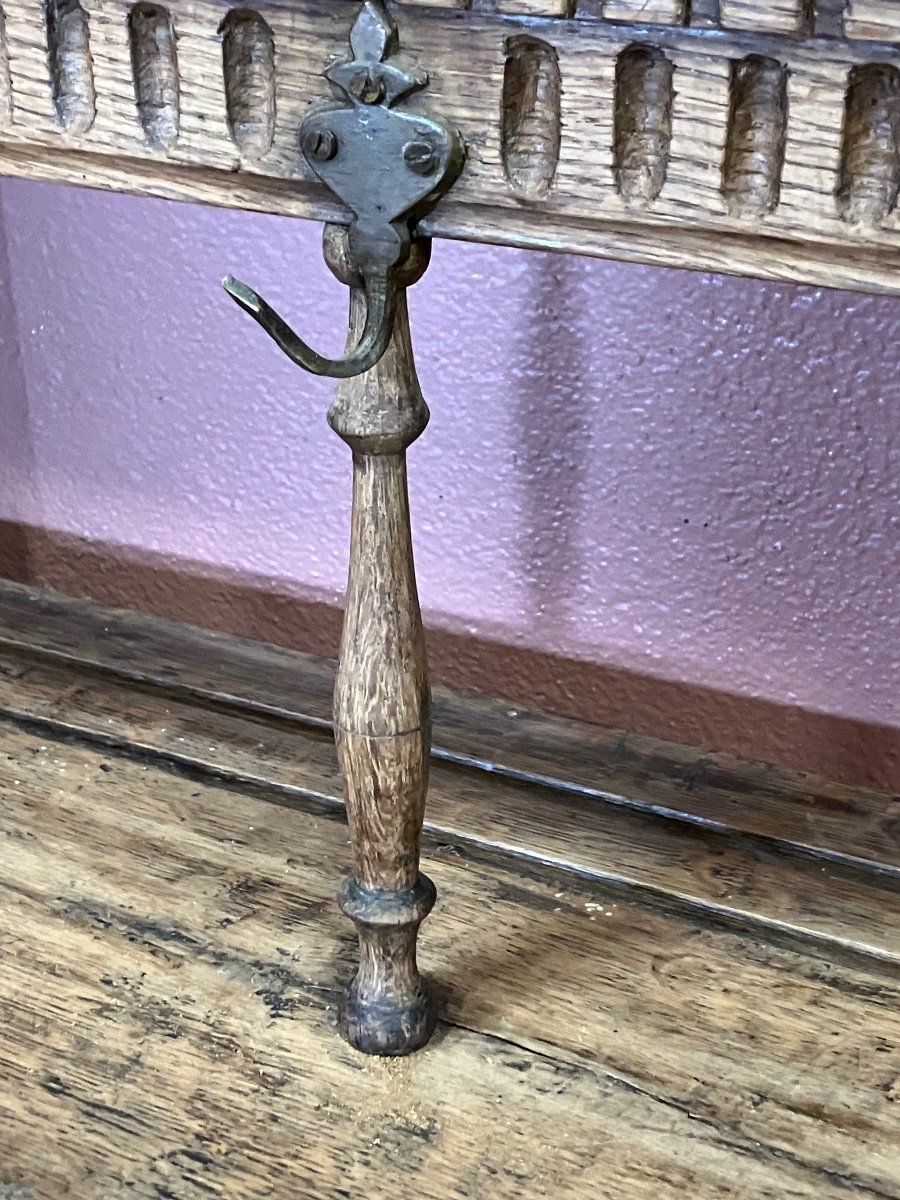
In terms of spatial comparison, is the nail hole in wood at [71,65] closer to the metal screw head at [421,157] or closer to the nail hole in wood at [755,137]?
the metal screw head at [421,157]

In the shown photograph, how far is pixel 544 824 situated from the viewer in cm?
83

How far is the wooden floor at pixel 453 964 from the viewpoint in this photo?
0.61 metres

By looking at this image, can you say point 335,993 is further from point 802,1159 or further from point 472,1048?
point 802,1159

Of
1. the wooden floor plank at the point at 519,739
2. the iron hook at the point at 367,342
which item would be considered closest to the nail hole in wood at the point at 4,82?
the iron hook at the point at 367,342

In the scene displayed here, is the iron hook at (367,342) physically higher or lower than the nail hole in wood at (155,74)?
lower

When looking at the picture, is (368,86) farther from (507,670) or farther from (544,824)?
(507,670)

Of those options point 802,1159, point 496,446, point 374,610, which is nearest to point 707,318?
point 496,446

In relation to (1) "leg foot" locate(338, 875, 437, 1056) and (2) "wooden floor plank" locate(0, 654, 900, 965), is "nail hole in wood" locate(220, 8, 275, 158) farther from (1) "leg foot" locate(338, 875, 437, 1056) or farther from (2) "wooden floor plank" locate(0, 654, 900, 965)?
(2) "wooden floor plank" locate(0, 654, 900, 965)

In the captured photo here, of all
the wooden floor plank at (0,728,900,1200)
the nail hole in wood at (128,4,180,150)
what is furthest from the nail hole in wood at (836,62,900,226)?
the wooden floor plank at (0,728,900,1200)

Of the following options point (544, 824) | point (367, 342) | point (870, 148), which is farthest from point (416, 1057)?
point (870, 148)

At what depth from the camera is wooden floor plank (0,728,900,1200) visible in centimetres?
60

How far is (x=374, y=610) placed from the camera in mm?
591

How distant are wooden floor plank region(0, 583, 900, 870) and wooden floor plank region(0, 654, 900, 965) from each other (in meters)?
0.01

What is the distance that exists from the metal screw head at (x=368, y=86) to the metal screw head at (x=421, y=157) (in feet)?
0.07
